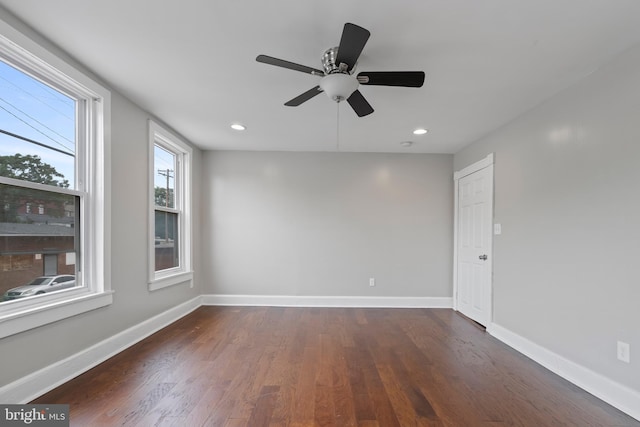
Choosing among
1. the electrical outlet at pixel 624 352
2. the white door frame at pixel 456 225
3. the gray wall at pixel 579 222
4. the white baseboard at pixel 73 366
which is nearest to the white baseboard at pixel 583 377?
the gray wall at pixel 579 222

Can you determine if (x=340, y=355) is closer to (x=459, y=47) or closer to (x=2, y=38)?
(x=459, y=47)

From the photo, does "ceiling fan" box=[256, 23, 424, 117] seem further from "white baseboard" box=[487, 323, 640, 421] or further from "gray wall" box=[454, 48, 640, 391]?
"white baseboard" box=[487, 323, 640, 421]

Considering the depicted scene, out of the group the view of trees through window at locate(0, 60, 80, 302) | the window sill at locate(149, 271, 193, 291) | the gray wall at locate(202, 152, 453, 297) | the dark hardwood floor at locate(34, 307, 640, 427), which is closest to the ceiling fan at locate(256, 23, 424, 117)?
the view of trees through window at locate(0, 60, 80, 302)

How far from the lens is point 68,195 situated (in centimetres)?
228

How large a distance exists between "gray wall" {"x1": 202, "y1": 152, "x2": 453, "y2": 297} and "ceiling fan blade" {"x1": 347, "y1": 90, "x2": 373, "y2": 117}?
2.22 metres

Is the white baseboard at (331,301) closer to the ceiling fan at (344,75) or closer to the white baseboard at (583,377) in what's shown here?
the white baseboard at (583,377)

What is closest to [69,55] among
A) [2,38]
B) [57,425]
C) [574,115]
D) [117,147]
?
[2,38]

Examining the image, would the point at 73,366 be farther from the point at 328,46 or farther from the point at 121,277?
the point at 328,46

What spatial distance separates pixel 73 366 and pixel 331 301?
3082mm

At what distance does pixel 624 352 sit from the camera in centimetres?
193

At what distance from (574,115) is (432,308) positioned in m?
3.10

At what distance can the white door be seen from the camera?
352 cm

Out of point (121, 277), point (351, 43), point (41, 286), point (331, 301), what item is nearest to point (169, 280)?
point (121, 277)

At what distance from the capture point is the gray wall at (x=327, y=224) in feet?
14.7
